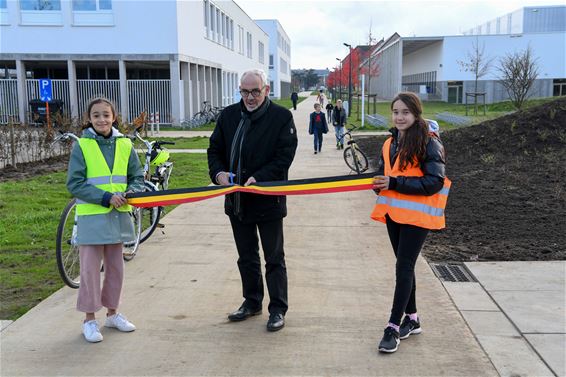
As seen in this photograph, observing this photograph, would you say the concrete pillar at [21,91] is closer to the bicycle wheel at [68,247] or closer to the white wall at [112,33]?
the white wall at [112,33]

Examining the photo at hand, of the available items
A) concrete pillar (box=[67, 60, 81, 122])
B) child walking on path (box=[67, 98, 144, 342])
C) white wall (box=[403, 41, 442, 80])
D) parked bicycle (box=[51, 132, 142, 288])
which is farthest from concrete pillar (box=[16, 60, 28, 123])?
white wall (box=[403, 41, 442, 80])

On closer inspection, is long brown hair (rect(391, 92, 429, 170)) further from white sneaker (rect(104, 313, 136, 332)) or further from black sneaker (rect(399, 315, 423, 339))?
white sneaker (rect(104, 313, 136, 332))

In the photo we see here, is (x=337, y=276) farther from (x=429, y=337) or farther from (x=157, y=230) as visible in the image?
(x=157, y=230)

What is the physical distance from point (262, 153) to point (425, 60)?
67441 mm

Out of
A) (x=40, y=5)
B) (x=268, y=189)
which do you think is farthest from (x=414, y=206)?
(x=40, y=5)

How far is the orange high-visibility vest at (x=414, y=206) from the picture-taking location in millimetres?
3990

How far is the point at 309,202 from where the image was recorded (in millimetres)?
9781

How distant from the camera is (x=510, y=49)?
55.9 m

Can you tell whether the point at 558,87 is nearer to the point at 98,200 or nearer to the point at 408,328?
the point at 408,328

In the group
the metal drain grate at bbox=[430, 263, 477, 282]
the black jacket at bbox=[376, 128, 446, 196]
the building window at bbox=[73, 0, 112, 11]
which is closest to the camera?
the black jacket at bbox=[376, 128, 446, 196]

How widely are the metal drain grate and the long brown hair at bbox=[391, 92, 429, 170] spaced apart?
203cm

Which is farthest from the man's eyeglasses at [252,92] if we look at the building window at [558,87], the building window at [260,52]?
the building window at [260,52]

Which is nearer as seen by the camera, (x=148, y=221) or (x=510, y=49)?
(x=148, y=221)

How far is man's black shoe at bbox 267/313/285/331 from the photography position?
4395 mm
